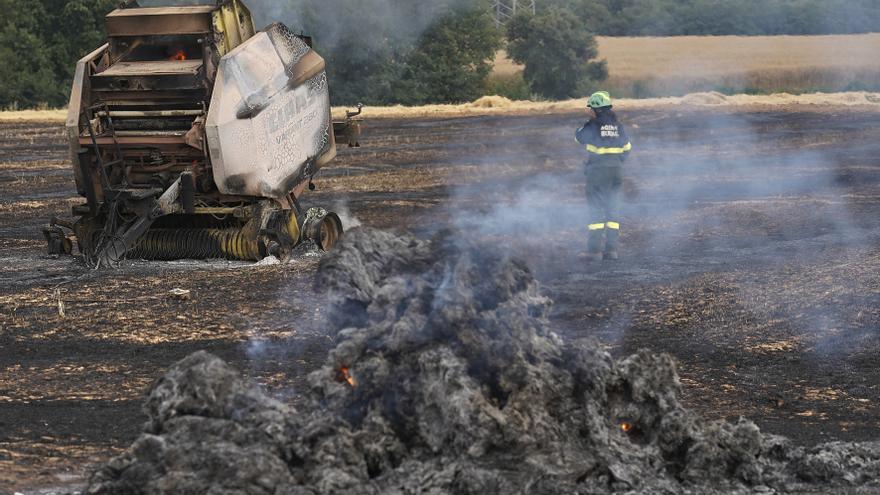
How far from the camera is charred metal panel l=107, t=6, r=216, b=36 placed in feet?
41.7

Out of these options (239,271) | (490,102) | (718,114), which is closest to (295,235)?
(239,271)

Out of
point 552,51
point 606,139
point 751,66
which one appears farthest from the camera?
point 552,51

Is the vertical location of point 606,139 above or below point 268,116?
below

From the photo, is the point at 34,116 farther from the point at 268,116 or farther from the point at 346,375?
the point at 346,375

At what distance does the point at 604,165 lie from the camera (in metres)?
13.2

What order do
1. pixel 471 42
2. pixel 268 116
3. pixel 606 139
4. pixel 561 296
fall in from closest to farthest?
1. pixel 561 296
2. pixel 268 116
3. pixel 606 139
4. pixel 471 42

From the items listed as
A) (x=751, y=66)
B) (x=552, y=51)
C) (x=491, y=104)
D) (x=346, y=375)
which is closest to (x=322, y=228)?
(x=346, y=375)

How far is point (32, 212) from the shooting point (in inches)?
721

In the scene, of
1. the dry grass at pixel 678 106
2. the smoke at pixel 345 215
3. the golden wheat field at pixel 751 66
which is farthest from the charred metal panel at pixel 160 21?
the golden wheat field at pixel 751 66

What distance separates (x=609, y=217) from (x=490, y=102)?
24572 millimetres

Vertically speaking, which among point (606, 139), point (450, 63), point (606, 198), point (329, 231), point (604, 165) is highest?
point (606, 139)

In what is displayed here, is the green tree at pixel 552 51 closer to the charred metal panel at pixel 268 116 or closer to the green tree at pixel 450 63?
the green tree at pixel 450 63

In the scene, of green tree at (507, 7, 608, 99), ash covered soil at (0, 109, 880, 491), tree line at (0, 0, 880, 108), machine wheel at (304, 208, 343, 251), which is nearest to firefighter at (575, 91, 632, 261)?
ash covered soil at (0, 109, 880, 491)

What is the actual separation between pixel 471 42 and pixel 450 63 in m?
1.79
